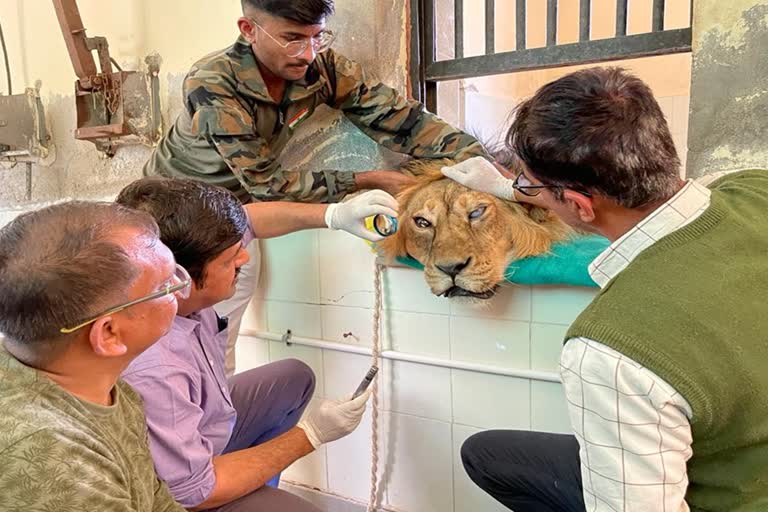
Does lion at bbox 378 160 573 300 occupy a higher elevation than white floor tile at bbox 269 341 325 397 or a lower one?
higher

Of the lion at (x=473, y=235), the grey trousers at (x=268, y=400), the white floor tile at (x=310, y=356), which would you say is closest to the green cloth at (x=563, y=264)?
the lion at (x=473, y=235)

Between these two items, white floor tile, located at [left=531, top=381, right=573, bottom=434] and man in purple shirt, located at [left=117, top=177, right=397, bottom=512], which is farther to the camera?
white floor tile, located at [left=531, top=381, right=573, bottom=434]

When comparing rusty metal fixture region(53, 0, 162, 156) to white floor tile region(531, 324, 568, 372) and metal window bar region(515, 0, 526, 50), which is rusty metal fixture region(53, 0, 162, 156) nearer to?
metal window bar region(515, 0, 526, 50)

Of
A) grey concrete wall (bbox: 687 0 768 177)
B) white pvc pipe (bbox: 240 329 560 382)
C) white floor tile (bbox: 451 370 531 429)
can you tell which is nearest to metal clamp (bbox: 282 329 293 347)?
white pvc pipe (bbox: 240 329 560 382)

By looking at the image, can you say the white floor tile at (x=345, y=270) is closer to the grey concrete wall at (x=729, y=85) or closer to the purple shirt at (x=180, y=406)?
the purple shirt at (x=180, y=406)

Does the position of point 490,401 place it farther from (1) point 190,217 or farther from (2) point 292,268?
(1) point 190,217

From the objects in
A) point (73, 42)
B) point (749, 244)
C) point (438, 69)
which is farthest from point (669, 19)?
point (73, 42)

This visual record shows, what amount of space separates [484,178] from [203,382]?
2.49 ft

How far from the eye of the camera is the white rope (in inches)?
69.9

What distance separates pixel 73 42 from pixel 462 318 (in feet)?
5.29

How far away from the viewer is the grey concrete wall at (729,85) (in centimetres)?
128

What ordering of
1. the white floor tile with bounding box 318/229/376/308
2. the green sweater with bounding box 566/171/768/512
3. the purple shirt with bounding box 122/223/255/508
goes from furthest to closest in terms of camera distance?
the white floor tile with bounding box 318/229/376/308, the purple shirt with bounding box 122/223/255/508, the green sweater with bounding box 566/171/768/512

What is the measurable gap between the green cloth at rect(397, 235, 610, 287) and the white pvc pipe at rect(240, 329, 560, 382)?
25 cm

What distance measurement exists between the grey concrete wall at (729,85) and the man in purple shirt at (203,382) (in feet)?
2.33
